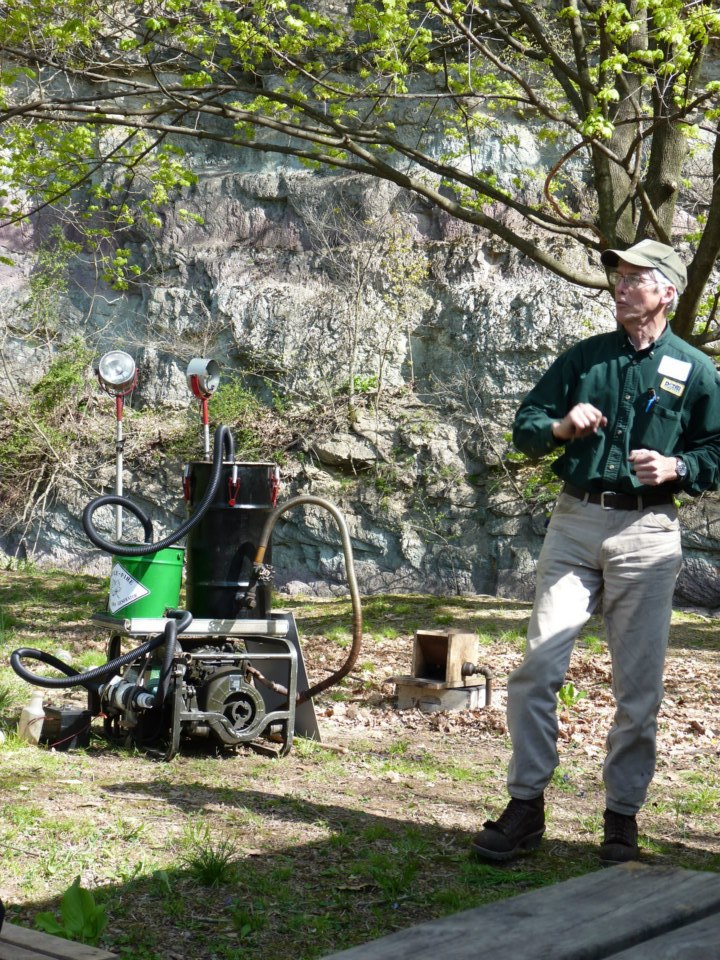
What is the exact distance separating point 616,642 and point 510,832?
2.56 feet

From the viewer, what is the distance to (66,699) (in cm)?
696

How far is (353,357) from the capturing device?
633 inches

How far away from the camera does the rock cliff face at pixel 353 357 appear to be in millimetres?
15000

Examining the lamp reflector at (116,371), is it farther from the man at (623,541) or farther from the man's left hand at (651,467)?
the man's left hand at (651,467)

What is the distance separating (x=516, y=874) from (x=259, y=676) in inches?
87.2

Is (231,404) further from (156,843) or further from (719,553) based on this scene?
(156,843)

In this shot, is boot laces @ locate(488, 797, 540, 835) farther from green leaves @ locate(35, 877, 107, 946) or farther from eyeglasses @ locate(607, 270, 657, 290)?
eyeglasses @ locate(607, 270, 657, 290)

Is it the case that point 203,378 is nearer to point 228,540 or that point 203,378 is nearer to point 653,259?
point 228,540

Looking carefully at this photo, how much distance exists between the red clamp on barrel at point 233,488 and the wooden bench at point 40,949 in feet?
11.0

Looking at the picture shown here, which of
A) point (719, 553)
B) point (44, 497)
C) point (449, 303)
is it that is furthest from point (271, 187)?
point (719, 553)

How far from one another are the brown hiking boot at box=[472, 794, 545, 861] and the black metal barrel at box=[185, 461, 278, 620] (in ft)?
7.39

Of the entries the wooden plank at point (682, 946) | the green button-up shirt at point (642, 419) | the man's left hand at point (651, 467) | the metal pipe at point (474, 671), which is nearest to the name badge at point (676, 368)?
the green button-up shirt at point (642, 419)

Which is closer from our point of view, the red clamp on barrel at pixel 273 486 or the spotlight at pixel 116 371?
the red clamp on barrel at pixel 273 486

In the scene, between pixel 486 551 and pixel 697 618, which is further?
pixel 486 551
